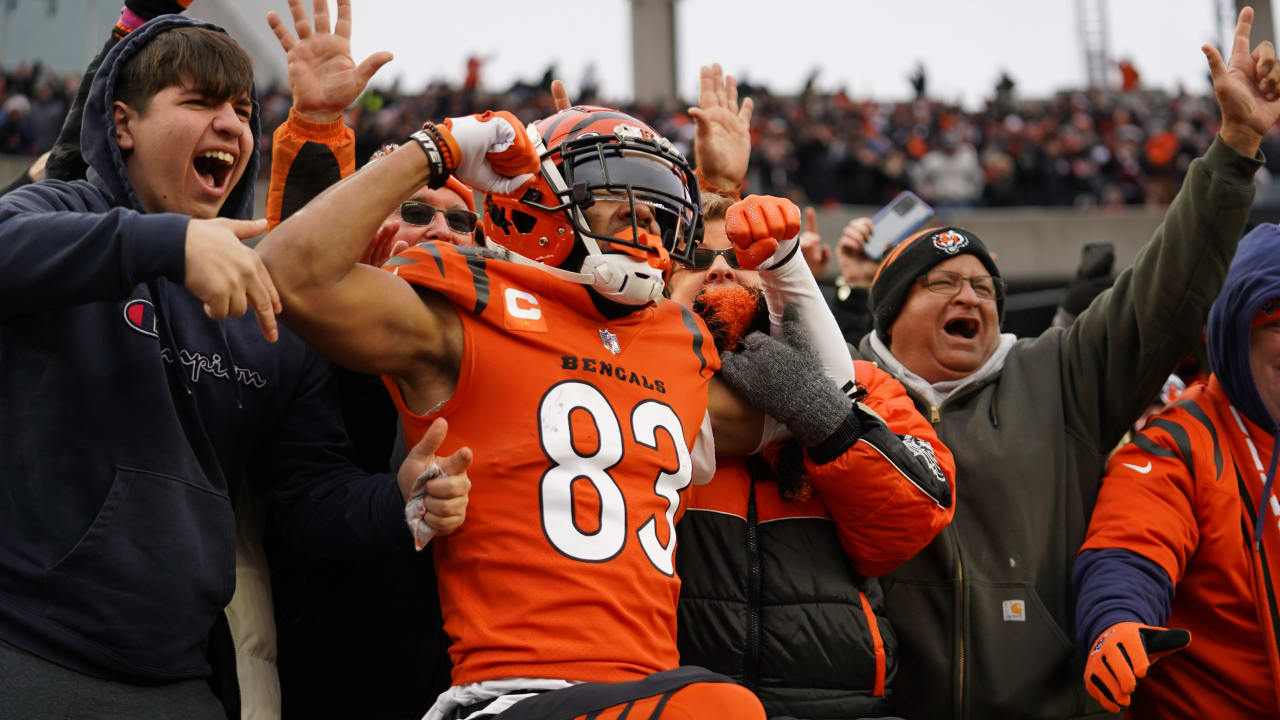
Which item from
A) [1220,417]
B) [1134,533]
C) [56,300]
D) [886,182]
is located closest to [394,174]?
[56,300]

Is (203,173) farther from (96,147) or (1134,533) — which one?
(1134,533)

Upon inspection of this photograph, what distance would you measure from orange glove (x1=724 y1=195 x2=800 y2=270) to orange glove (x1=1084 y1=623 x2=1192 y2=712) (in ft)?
4.34

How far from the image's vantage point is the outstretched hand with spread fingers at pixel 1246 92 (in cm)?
339

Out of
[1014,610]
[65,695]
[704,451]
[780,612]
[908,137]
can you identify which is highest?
[704,451]

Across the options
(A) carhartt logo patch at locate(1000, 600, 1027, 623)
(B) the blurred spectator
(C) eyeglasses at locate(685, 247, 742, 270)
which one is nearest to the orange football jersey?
(C) eyeglasses at locate(685, 247, 742, 270)

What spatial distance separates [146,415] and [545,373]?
0.82m

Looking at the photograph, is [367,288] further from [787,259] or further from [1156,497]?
[1156,497]

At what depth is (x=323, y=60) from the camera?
274 cm

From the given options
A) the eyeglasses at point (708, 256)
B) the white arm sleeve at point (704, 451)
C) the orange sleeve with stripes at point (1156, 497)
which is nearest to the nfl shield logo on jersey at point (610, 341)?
the white arm sleeve at point (704, 451)

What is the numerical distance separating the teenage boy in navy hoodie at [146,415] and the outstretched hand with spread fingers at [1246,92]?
8.44ft

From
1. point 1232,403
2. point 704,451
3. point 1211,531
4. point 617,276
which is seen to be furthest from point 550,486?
point 1232,403

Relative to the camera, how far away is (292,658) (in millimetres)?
2977

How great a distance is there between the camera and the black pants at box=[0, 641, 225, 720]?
2.14m

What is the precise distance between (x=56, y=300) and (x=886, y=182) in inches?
654
